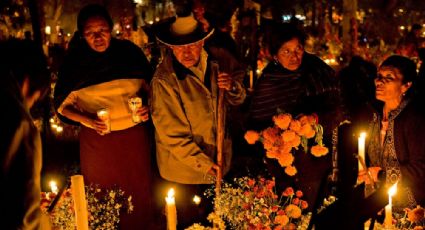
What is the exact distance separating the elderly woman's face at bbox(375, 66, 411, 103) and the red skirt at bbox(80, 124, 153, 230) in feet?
6.29

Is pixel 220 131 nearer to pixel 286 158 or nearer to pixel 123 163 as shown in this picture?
pixel 286 158

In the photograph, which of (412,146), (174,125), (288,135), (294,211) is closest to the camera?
(294,211)

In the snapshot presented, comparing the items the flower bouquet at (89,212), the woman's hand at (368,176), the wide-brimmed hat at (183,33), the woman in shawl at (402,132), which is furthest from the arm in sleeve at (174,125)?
the woman in shawl at (402,132)

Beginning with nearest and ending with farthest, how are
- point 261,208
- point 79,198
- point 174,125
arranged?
point 79,198, point 261,208, point 174,125

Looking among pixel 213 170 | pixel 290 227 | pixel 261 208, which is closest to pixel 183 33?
pixel 213 170

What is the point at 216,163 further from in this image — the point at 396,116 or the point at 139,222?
the point at 396,116

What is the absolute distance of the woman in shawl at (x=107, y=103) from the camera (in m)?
4.12

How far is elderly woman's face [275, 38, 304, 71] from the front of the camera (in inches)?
157

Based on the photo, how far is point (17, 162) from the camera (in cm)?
235

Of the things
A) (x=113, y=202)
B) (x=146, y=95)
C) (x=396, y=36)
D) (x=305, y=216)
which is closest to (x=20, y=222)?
(x=113, y=202)

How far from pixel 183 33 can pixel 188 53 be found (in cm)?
15

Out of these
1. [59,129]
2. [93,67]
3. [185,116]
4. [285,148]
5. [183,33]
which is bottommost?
[59,129]

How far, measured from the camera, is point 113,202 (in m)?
3.87

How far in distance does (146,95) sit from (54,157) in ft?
12.8
